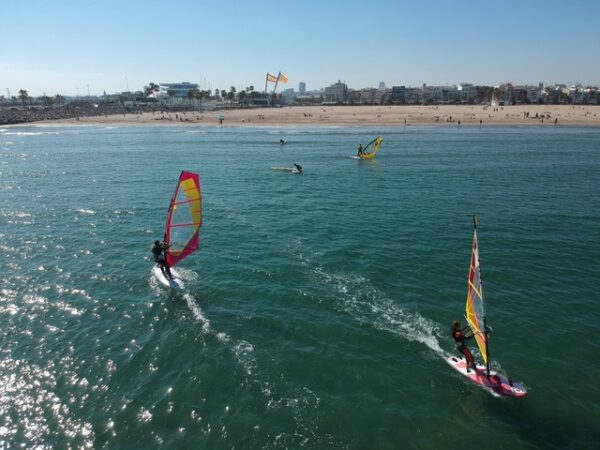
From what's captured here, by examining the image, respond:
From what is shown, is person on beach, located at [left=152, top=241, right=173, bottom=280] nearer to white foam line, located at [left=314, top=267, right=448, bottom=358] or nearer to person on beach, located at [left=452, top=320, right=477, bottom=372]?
white foam line, located at [left=314, top=267, right=448, bottom=358]

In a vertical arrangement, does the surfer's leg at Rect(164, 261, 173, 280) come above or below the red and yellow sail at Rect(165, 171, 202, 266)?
below

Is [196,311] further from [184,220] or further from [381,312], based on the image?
[381,312]

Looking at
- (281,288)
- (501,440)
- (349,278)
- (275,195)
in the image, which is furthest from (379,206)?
(501,440)

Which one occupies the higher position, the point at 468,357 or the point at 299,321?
the point at 468,357

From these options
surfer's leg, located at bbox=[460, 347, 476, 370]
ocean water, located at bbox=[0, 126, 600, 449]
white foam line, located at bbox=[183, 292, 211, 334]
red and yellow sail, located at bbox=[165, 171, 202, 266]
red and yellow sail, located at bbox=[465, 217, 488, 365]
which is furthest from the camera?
red and yellow sail, located at bbox=[165, 171, 202, 266]

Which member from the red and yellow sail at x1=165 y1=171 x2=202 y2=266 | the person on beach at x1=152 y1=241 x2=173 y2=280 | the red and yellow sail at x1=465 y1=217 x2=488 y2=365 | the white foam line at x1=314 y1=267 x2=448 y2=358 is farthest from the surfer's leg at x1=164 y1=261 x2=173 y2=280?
the red and yellow sail at x1=465 y1=217 x2=488 y2=365

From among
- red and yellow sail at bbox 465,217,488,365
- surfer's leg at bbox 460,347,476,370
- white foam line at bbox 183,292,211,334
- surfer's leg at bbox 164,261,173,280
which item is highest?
red and yellow sail at bbox 465,217,488,365

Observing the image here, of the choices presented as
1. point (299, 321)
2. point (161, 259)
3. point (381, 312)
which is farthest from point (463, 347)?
point (161, 259)
